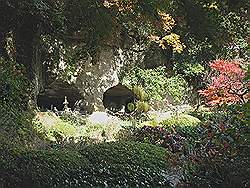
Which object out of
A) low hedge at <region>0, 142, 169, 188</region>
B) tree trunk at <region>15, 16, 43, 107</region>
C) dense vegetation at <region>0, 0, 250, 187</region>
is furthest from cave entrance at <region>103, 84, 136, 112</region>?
low hedge at <region>0, 142, 169, 188</region>

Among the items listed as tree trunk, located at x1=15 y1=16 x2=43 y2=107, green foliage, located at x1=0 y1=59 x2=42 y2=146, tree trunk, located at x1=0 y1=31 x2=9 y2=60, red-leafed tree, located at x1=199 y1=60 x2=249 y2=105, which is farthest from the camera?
red-leafed tree, located at x1=199 y1=60 x2=249 y2=105

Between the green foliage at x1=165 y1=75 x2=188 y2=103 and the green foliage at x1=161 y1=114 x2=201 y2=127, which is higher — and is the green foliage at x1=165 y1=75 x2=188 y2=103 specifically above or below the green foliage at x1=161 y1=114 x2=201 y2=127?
above

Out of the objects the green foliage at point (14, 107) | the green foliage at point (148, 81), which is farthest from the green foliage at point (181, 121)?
the green foliage at point (14, 107)

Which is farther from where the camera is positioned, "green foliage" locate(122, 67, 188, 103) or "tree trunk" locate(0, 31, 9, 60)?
"green foliage" locate(122, 67, 188, 103)

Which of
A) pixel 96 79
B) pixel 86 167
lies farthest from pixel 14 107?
pixel 96 79

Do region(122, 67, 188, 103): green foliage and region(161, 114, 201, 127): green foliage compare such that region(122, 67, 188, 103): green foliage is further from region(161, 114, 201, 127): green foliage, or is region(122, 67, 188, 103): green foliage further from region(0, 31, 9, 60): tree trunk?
region(0, 31, 9, 60): tree trunk

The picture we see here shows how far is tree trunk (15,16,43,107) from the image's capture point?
12.2 m

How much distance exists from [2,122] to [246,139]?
6435mm

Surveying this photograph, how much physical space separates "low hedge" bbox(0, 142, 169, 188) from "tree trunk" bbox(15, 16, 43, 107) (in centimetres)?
494

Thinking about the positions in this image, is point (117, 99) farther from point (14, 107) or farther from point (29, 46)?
point (14, 107)

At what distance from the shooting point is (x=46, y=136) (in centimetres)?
1103

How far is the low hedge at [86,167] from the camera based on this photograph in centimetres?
691

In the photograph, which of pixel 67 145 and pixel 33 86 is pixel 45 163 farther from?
pixel 33 86

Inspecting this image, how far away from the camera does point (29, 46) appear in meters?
12.6
